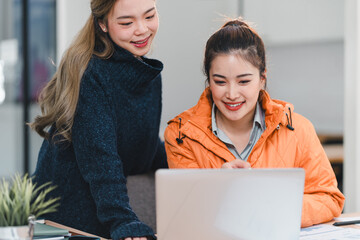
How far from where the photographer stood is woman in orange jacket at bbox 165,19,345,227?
1.77 m

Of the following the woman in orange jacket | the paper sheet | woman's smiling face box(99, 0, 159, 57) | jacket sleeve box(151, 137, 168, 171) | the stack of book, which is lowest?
the paper sheet

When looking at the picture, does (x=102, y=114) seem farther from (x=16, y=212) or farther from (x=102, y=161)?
(x=16, y=212)

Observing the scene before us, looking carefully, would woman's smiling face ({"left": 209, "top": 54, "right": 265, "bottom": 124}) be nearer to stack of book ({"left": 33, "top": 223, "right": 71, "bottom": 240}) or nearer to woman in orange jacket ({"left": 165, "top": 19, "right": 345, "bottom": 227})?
woman in orange jacket ({"left": 165, "top": 19, "right": 345, "bottom": 227})

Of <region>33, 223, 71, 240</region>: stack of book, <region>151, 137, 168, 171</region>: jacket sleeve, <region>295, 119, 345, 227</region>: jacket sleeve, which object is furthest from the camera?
<region>151, 137, 168, 171</region>: jacket sleeve

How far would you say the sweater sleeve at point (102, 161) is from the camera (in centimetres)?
145

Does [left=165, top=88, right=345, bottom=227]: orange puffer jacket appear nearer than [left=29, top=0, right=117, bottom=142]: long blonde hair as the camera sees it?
No

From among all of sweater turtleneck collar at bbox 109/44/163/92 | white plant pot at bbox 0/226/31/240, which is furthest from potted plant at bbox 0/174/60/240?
sweater turtleneck collar at bbox 109/44/163/92

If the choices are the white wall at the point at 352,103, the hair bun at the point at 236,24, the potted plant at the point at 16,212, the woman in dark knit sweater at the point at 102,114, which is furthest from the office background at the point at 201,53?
the potted plant at the point at 16,212

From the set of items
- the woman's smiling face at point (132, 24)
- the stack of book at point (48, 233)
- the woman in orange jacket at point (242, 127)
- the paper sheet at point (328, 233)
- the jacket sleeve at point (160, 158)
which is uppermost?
the woman's smiling face at point (132, 24)

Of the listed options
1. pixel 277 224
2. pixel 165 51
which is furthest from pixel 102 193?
pixel 165 51

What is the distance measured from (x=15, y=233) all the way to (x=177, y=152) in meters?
0.85

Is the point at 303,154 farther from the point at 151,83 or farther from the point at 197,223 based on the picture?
the point at 197,223

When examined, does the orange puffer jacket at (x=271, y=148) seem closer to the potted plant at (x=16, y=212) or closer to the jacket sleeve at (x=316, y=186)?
the jacket sleeve at (x=316, y=186)

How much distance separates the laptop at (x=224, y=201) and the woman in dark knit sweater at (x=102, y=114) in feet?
1.16
